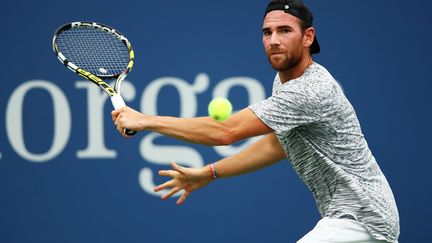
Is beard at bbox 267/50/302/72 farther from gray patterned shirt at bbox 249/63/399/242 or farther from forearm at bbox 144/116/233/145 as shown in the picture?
forearm at bbox 144/116/233/145

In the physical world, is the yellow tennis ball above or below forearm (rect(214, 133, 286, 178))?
above

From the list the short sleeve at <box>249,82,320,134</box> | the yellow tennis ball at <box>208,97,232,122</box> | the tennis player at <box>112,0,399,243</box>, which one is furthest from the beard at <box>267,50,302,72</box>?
the yellow tennis ball at <box>208,97,232,122</box>

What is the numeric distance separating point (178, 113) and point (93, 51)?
0.94m

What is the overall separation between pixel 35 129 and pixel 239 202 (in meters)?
1.57

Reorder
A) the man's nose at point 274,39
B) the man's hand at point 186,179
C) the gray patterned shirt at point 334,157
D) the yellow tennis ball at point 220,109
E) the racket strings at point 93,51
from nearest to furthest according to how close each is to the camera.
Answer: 1. the yellow tennis ball at point 220,109
2. the gray patterned shirt at point 334,157
3. the man's nose at point 274,39
4. the man's hand at point 186,179
5. the racket strings at point 93,51

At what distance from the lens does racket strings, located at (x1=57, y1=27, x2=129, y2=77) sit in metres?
5.82

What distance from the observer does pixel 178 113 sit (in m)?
6.53

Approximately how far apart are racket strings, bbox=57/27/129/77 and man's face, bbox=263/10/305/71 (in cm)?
160

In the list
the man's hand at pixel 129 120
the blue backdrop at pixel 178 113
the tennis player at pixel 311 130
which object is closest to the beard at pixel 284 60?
the tennis player at pixel 311 130

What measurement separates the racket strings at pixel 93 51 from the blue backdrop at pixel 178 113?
1.89ft

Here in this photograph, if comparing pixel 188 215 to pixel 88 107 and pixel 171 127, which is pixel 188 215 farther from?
pixel 171 127

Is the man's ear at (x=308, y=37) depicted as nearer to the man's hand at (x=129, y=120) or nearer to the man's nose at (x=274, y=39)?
the man's nose at (x=274, y=39)

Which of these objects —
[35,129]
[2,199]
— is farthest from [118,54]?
[2,199]

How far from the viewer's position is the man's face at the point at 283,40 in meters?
4.38
